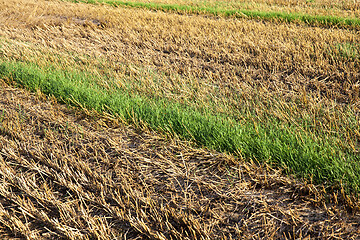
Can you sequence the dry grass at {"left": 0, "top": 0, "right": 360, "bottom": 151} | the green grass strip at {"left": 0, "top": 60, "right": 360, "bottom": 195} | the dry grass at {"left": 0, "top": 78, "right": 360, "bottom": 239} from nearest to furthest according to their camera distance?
the dry grass at {"left": 0, "top": 78, "right": 360, "bottom": 239} < the green grass strip at {"left": 0, "top": 60, "right": 360, "bottom": 195} < the dry grass at {"left": 0, "top": 0, "right": 360, "bottom": 151}

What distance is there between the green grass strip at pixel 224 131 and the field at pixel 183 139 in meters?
0.02

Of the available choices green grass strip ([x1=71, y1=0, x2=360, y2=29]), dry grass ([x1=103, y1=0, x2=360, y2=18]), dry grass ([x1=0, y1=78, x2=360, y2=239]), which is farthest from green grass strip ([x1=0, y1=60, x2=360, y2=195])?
dry grass ([x1=103, y1=0, x2=360, y2=18])

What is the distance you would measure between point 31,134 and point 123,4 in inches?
394

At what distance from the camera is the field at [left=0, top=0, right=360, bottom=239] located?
2.43m

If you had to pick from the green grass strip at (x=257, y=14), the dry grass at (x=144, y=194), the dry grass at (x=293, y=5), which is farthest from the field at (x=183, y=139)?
the dry grass at (x=293, y=5)

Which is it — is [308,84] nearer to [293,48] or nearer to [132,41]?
[293,48]

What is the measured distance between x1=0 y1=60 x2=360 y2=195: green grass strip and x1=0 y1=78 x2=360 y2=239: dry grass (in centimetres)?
16

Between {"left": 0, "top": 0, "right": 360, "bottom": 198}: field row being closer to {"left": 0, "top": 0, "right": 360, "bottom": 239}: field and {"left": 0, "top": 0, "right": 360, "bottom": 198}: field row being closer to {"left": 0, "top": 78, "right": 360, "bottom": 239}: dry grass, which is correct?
{"left": 0, "top": 0, "right": 360, "bottom": 239}: field

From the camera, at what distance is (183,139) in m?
3.48

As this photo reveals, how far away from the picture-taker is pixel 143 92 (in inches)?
183

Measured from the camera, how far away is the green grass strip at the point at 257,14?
871 cm

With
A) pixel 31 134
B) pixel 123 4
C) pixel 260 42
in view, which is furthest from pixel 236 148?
pixel 123 4

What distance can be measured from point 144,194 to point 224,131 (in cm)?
107

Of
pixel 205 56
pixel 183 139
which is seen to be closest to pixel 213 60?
pixel 205 56
